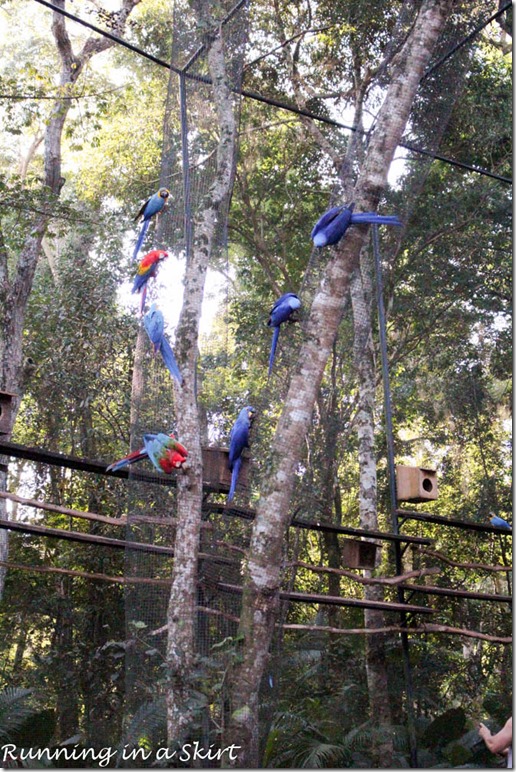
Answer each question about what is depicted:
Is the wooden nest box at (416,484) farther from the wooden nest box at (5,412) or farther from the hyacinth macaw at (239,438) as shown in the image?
the wooden nest box at (5,412)

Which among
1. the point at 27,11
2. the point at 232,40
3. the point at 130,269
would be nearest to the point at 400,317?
the point at 130,269

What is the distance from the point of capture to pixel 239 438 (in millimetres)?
2924

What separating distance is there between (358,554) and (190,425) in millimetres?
1320

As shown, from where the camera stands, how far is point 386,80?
3439 mm

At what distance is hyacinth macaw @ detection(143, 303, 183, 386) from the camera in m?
3.00

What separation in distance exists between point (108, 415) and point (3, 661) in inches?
81.1

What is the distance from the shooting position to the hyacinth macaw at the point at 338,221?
2.97 m

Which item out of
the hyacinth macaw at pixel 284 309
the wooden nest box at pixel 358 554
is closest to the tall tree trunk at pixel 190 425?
the hyacinth macaw at pixel 284 309

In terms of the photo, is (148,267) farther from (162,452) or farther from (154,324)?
(162,452)

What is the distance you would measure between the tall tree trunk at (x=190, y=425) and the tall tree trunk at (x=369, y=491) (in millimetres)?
716

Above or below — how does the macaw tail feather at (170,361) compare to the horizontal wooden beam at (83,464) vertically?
above

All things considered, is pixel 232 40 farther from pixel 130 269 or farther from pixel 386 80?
pixel 130 269

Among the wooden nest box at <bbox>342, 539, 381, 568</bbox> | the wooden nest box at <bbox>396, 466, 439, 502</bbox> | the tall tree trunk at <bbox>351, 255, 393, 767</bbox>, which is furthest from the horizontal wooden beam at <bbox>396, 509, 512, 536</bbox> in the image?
the tall tree trunk at <bbox>351, 255, 393, 767</bbox>

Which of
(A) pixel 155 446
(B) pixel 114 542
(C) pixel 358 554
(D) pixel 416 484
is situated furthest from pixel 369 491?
(A) pixel 155 446
